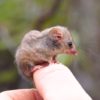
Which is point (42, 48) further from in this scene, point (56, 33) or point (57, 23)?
point (57, 23)

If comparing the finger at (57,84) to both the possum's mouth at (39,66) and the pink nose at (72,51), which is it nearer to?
the possum's mouth at (39,66)

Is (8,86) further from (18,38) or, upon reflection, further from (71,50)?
(71,50)

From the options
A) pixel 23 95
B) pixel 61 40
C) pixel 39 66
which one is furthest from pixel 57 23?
pixel 23 95

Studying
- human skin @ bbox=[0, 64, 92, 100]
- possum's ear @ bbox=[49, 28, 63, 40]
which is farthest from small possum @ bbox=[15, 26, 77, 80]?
human skin @ bbox=[0, 64, 92, 100]

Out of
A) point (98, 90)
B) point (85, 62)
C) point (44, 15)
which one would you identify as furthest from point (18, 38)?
point (98, 90)

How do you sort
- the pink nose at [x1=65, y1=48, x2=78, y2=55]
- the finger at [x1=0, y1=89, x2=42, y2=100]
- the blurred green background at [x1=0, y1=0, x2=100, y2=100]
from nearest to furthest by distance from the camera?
1. the finger at [x1=0, y1=89, x2=42, y2=100]
2. the pink nose at [x1=65, y1=48, x2=78, y2=55]
3. the blurred green background at [x1=0, y1=0, x2=100, y2=100]

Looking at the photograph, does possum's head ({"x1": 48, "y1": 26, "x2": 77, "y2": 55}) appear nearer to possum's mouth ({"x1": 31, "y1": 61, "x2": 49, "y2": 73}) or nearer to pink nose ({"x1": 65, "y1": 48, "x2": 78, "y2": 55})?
pink nose ({"x1": 65, "y1": 48, "x2": 78, "y2": 55})
